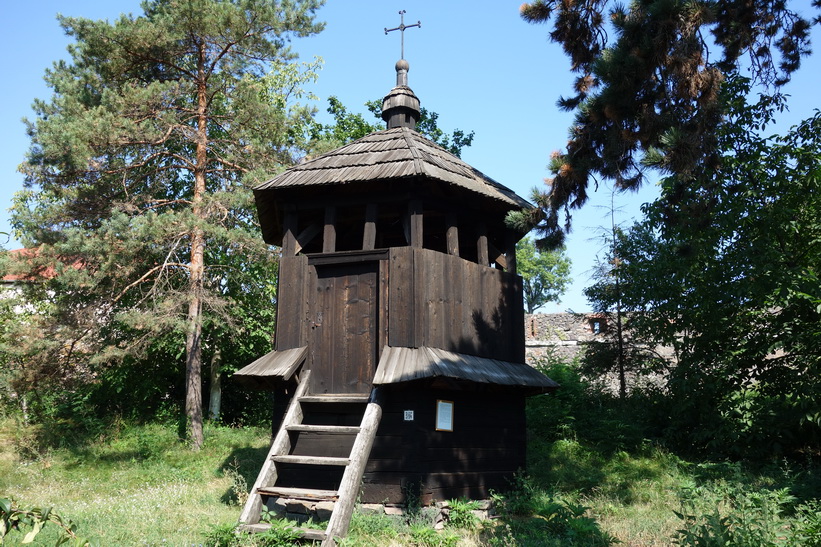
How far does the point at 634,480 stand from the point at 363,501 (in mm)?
5419

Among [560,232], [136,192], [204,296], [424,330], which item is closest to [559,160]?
[560,232]

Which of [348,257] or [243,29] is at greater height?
[243,29]

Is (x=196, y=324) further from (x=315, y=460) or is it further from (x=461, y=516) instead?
(x=461, y=516)

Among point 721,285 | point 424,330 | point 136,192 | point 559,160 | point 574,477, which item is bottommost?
point 574,477

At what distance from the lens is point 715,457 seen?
472 inches

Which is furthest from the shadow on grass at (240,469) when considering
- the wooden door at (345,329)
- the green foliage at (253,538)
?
the green foliage at (253,538)

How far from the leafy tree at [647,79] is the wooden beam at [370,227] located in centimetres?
206

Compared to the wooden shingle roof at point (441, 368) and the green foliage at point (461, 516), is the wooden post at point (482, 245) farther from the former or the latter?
the green foliage at point (461, 516)

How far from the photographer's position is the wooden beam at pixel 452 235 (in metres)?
9.67

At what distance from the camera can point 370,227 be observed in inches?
375

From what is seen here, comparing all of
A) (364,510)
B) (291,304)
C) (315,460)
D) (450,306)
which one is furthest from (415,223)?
(364,510)

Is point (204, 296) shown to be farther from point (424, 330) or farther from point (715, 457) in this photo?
point (715, 457)

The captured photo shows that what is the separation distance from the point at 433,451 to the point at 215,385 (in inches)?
512

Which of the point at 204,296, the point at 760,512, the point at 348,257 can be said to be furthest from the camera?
the point at 204,296
